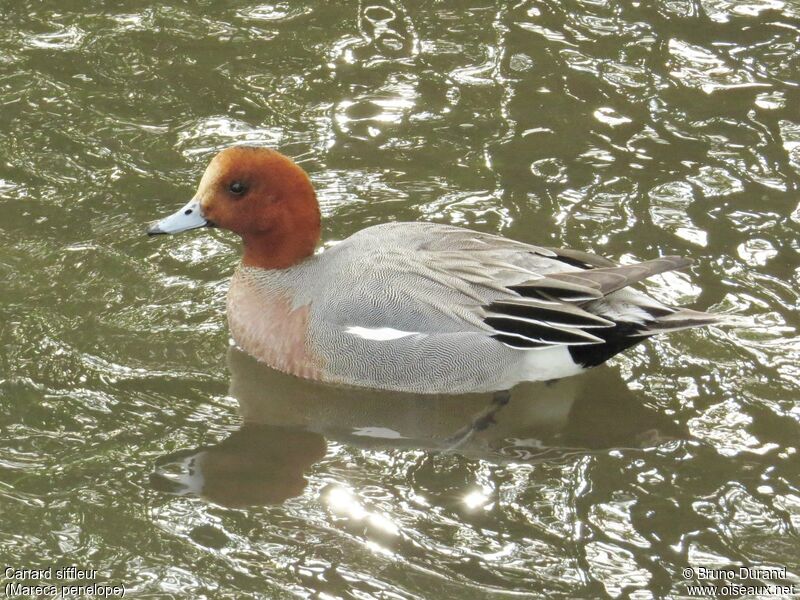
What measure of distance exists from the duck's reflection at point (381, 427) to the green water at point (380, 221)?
0.02 m

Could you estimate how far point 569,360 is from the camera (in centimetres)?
586

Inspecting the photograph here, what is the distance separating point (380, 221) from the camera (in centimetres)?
679

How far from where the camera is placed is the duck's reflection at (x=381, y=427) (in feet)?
17.3

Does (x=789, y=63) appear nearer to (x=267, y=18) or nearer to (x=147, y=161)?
(x=267, y=18)

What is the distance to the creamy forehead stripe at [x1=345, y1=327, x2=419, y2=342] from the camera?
18.9 feet

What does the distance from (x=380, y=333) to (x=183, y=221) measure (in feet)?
3.61

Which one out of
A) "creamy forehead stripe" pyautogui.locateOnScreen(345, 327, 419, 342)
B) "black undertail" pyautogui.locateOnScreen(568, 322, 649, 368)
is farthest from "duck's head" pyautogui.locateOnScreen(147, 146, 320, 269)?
"black undertail" pyautogui.locateOnScreen(568, 322, 649, 368)

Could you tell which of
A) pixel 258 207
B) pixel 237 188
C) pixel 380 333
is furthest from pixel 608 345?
pixel 237 188

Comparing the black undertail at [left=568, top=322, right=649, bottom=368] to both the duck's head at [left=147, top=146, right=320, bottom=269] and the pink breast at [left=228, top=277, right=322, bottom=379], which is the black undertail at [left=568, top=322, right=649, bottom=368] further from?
the duck's head at [left=147, top=146, right=320, bottom=269]

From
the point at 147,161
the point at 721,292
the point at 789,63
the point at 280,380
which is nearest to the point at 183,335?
the point at 280,380

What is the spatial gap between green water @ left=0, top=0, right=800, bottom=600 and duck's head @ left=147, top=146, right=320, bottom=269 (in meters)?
0.49

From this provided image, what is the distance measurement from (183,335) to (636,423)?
7.34 ft

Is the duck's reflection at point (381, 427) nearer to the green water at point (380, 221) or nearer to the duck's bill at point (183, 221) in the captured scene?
the green water at point (380, 221)

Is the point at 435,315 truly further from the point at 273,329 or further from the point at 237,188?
the point at 237,188
